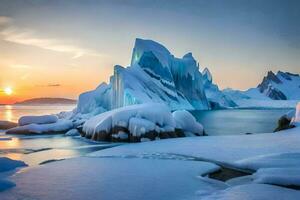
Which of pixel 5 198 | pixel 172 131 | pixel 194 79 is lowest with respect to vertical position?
pixel 5 198

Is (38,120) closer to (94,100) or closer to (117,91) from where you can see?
(94,100)

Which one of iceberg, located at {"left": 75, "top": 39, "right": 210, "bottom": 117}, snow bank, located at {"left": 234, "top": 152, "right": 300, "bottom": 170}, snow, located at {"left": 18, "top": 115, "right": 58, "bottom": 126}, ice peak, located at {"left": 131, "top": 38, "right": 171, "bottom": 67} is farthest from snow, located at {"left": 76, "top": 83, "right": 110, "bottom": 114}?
snow bank, located at {"left": 234, "top": 152, "right": 300, "bottom": 170}

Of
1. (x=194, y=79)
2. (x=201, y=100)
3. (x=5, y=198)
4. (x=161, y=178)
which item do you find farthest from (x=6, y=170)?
(x=201, y=100)

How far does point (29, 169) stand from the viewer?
30.7ft

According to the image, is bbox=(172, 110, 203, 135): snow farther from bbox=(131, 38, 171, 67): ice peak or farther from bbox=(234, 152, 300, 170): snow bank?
bbox=(131, 38, 171, 67): ice peak

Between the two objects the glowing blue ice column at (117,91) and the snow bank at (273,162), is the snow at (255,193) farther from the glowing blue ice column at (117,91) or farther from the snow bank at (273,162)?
the glowing blue ice column at (117,91)

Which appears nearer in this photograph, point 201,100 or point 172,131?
point 172,131

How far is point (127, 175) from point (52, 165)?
3.07 meters

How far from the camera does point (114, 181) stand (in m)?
7.72

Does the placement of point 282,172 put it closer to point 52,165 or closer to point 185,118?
point 52,165

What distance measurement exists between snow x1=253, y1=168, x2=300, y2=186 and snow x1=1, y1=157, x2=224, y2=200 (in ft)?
3.50

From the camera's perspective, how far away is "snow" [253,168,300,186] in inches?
281

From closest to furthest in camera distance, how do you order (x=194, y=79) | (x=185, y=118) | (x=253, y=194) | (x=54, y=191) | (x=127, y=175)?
(x=253, y=194) < (x=54, y=191) < (x=127, y=175) < (x=185, y=118) < (x=194, y=79)

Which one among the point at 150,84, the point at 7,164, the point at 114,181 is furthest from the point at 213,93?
the point at 114,181
